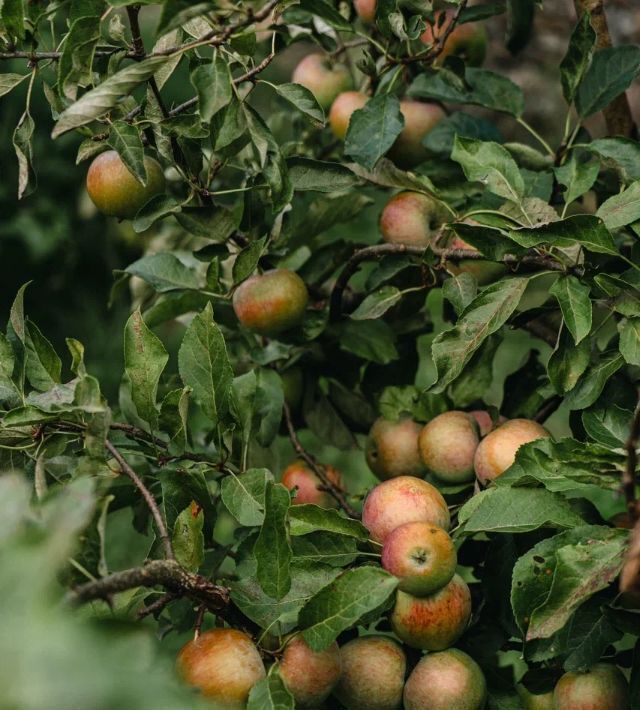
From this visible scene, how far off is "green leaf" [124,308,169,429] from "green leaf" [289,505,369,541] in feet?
0.63

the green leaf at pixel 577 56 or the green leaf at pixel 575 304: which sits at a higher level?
the green leaf at pixel 577 56

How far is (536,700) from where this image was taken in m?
1.05

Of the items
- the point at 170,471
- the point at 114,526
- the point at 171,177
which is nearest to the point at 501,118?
the point at 114,526

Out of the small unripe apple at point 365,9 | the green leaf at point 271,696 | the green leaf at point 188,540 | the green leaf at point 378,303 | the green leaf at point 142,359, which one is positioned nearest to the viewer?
the green leaf at point 271,696

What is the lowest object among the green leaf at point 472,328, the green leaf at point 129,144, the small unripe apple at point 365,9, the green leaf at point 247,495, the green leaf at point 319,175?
the green leaf at point 247,495

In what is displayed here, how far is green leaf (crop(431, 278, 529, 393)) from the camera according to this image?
3.53ft

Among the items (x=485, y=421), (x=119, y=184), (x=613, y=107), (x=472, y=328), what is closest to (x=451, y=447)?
(x=485, y=421)

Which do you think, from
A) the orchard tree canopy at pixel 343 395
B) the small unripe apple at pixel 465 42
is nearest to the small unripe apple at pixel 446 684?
the orchard tree canopy at pixel 343 395

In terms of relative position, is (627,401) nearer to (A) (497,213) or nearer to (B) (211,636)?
(A) (497,213)

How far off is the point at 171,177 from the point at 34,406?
780 millimetres

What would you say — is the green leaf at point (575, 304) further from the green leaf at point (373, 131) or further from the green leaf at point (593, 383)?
the green leaf at point (373, 131)

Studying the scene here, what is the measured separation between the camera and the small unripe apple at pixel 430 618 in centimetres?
99

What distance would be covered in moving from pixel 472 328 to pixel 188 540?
0.39 m

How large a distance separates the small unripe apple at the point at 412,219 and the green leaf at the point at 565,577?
0.53 meters
